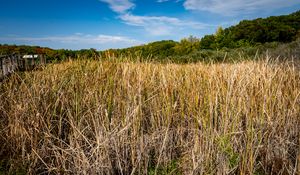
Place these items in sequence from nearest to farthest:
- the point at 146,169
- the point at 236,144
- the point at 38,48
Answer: the point at 146,169 → the point at 236,144 → the point at 38,48

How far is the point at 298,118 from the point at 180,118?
4.14ft

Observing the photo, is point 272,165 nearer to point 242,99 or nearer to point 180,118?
point 242,99

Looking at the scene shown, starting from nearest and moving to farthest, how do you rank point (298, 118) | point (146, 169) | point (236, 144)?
1. point (146, 169)
2. point (236, 144)
3. point (298, 118)

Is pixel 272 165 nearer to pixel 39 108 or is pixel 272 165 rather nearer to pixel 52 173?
pixel 52 173

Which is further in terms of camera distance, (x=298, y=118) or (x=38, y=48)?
(x=38, y=48)

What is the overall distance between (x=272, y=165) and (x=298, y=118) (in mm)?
879

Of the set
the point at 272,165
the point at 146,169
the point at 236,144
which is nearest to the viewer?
the point at 146,169

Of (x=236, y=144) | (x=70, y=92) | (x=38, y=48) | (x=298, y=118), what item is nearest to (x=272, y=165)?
(x=236, y=144)

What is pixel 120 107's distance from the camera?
117 inches

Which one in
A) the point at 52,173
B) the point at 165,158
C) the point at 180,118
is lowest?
the point at 52,173

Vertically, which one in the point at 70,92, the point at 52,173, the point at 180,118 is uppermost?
the point at 70,92

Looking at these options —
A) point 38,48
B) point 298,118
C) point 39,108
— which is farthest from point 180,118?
point 38,48

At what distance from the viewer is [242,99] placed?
255cm

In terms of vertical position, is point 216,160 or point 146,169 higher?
point 216,160
